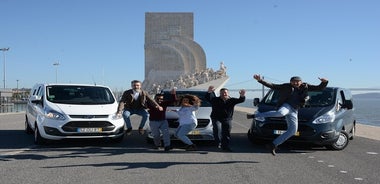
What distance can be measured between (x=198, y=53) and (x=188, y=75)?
10296 mm

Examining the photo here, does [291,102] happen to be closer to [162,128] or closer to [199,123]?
[199,123]

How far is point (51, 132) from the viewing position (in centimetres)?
996

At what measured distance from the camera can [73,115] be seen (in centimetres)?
999

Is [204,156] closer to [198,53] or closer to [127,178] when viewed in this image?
[127,178]

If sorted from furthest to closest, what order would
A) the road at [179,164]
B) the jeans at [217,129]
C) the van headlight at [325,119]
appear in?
the van headlight at [325,119]
the jeans at [217,129]
the road at [179,164]

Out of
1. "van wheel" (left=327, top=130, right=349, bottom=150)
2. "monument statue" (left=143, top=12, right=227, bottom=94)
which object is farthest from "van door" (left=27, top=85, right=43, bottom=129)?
"monument statue" (left=143, top=12, right=227, bottom=94)

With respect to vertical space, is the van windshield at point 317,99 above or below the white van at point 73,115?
above

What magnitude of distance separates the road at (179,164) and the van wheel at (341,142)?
152mm

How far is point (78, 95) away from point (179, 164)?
176 inches

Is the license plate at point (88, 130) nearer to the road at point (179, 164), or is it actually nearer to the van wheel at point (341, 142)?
the road at point (179, 164)

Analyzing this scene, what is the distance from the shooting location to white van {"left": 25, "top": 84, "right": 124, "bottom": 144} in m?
9.94

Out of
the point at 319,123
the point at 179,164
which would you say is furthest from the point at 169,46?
the point at 179,164

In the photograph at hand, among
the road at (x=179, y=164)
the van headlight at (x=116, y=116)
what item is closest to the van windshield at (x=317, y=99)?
the road at (x=179, y=164)

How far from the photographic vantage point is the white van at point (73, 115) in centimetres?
994
